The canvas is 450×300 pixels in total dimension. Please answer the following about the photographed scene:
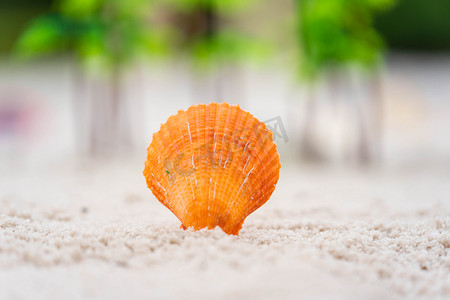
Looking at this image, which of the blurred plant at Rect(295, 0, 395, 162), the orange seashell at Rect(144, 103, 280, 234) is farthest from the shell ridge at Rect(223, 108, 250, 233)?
the blurred plant at Rect(295, 0, 395, 162)

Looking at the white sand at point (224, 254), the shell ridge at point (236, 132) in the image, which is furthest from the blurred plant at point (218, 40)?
the shell ridge at point (236, 132)

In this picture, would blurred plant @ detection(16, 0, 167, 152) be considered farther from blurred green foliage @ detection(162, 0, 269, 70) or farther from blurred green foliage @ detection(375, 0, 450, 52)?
blurred green foliage @ detection(375, 0, 450, 52)

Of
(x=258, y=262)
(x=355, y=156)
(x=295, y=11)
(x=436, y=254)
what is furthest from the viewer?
(x=355, y=156)

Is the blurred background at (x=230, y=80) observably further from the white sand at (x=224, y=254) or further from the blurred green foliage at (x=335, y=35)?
the white sand at (x=224, y=254)

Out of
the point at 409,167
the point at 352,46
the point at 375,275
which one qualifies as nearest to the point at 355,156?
the point at 409,167

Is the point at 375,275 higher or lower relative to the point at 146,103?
lower

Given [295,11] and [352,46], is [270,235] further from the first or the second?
[295,11]
